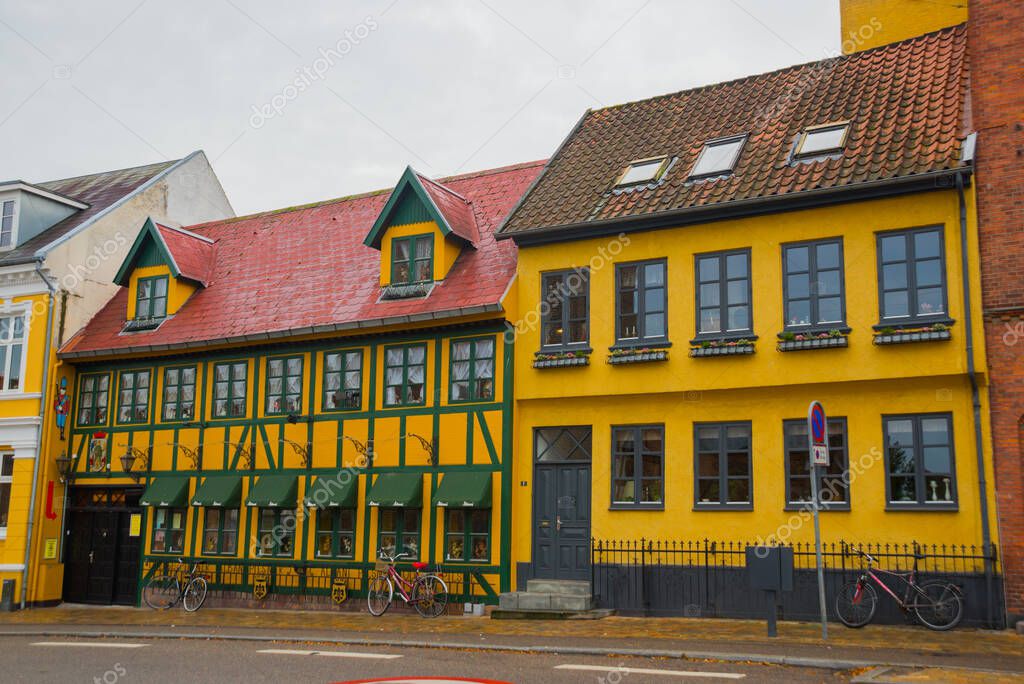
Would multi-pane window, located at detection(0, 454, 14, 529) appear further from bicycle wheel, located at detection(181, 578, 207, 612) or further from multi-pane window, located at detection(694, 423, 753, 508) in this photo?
multi-pane window, located at detection(694, 423, 753, 508)

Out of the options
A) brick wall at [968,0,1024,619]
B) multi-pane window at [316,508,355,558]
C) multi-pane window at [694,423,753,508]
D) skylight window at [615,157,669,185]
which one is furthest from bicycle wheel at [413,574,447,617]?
brick wall at [968,0,1024,619]

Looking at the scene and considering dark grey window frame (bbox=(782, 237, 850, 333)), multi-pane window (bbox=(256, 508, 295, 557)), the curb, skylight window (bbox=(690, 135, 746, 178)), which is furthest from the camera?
multi-pane window (bbox=(256, 508, 295, 557))

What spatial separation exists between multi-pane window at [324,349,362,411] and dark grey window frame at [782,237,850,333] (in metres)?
9.61

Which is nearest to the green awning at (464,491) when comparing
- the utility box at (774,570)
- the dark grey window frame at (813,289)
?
the dark grey window frame at (813,289)

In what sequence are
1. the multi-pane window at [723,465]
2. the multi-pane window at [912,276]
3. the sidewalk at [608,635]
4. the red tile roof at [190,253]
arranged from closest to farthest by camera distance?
the sidewalk at [608,635]
the multi-pane window at [912,276]
the multi-pane window at [723,465]
the red tile roof at [190,253]

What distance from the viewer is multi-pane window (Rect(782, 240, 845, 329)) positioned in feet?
57.9

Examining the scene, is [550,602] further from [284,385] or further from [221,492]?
[221,492]

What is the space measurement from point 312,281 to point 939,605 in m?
15.9

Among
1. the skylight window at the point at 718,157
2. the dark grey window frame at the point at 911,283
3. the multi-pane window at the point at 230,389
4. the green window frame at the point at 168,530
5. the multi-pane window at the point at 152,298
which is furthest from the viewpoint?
the multi-pane window at the point at 152,298

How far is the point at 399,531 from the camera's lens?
21594 millimetres

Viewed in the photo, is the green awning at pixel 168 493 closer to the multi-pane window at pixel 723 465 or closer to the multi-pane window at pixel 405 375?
the multi-pane window at pixel 405 375

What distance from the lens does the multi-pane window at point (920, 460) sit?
16.4 m

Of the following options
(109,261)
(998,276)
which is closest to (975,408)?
(998,276)

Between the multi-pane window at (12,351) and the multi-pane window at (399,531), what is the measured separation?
11512 millimetres
